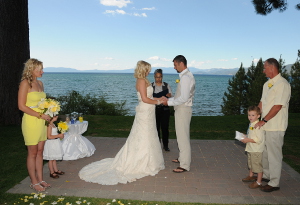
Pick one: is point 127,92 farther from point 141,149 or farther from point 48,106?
point 48,106

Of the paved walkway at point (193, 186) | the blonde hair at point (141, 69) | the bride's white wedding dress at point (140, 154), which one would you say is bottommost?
the paved walkway at point (193, 186)

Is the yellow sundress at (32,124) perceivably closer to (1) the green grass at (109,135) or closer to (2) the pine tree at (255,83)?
(1) the green grass at (109,135)

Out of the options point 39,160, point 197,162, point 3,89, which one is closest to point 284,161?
point 197,162

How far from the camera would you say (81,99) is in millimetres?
17953

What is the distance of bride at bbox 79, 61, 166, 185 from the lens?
5.68 meters

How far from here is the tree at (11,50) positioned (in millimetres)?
10422

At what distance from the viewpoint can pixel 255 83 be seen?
2959cm

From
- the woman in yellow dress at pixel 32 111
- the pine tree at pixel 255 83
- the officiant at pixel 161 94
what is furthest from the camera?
the pine tree at pixel 255 83

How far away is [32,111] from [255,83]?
28729 mm

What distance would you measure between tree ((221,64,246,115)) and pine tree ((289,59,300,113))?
6.18 meters

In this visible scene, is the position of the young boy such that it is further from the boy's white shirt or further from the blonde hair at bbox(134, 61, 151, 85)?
the blonde hair at bbox(134, 61, 151, 85)

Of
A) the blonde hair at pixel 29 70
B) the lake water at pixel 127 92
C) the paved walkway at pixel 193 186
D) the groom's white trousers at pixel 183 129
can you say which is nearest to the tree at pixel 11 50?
the paved walkway at pixel 193 186

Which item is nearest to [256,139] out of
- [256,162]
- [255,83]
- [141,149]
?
[256,162]

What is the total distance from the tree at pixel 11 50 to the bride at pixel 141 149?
6.65 meters
